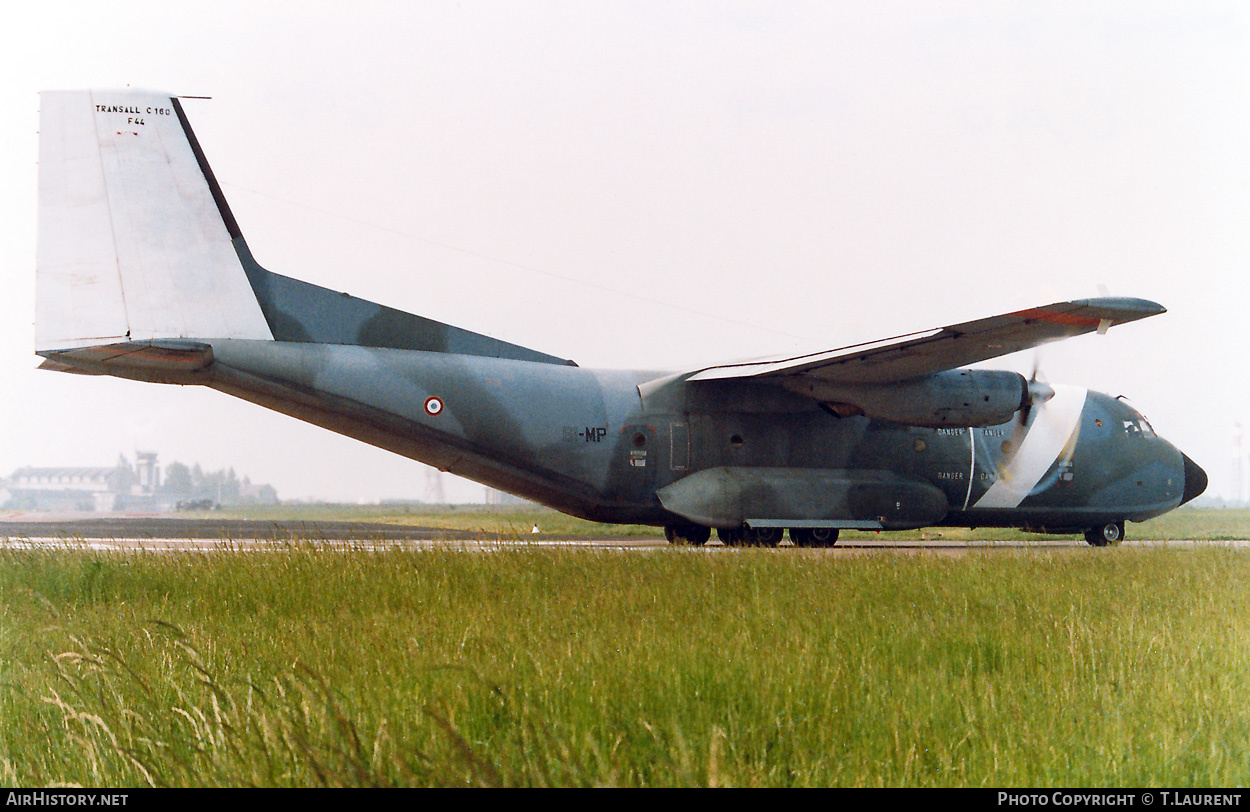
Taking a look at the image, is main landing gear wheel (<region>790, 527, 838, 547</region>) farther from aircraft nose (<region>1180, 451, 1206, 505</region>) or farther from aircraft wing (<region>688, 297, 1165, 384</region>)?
aircraft nose (<region>1180, 451, 1206, 505</region>)

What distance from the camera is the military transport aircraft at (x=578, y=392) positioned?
47.7ft

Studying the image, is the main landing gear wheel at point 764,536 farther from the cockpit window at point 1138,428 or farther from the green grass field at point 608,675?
the cockpit window at point 1138,428

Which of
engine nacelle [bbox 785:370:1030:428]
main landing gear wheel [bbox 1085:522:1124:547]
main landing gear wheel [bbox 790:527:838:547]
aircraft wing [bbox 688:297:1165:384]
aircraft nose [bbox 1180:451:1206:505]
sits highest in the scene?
aircraft wing [bbox 688:297:1165:384]

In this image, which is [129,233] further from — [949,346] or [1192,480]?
[1192,480]

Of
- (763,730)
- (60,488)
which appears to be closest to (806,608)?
(763,730)

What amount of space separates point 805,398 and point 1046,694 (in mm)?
12477

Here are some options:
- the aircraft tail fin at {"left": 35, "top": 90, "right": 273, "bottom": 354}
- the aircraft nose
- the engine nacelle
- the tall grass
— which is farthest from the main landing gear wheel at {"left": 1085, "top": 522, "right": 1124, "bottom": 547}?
the aircraft tail fin at {"left": 35, "top": 90, "right": 273, "bottom": 354}

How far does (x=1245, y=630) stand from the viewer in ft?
26.3

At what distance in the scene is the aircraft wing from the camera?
1460 centimetres

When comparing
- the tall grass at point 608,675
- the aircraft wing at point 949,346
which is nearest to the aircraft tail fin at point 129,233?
the tall grass at point 608,675

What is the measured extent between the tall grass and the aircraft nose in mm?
10589

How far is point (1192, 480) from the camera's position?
69.7 feet
